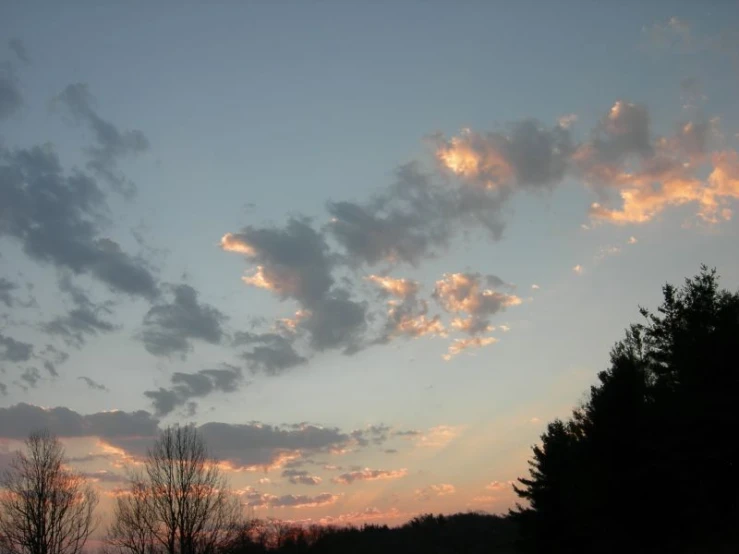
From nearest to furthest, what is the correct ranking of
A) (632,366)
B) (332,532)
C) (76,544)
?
(632,366)
(76,544)
(332,532)

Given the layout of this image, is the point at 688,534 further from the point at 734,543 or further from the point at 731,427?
the point at 731,427

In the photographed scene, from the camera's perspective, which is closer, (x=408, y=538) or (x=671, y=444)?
(x=671, y=444)

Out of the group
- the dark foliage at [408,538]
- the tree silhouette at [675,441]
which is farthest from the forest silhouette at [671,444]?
the dark foliage at [408,538]

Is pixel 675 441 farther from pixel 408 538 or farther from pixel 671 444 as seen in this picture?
pixel 408 538

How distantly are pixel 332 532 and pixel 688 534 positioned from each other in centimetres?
Answer: 10571

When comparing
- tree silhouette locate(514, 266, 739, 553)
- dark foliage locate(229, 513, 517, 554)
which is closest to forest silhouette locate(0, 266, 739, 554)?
tree silhouette locate(514, 266, 739, 553)

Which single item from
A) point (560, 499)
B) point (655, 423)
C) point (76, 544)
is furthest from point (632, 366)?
point (76, 544)

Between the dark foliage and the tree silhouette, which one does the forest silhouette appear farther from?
the dark foliage

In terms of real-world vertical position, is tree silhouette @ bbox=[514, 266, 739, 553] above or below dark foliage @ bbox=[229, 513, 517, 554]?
above

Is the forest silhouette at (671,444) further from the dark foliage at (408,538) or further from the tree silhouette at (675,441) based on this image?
the dark foliage at (408,538)

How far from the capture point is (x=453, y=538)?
113 m

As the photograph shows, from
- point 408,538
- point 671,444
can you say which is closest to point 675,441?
point 671,444

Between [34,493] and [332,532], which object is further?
[332,532]

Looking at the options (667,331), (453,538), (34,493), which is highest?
(667,331)
